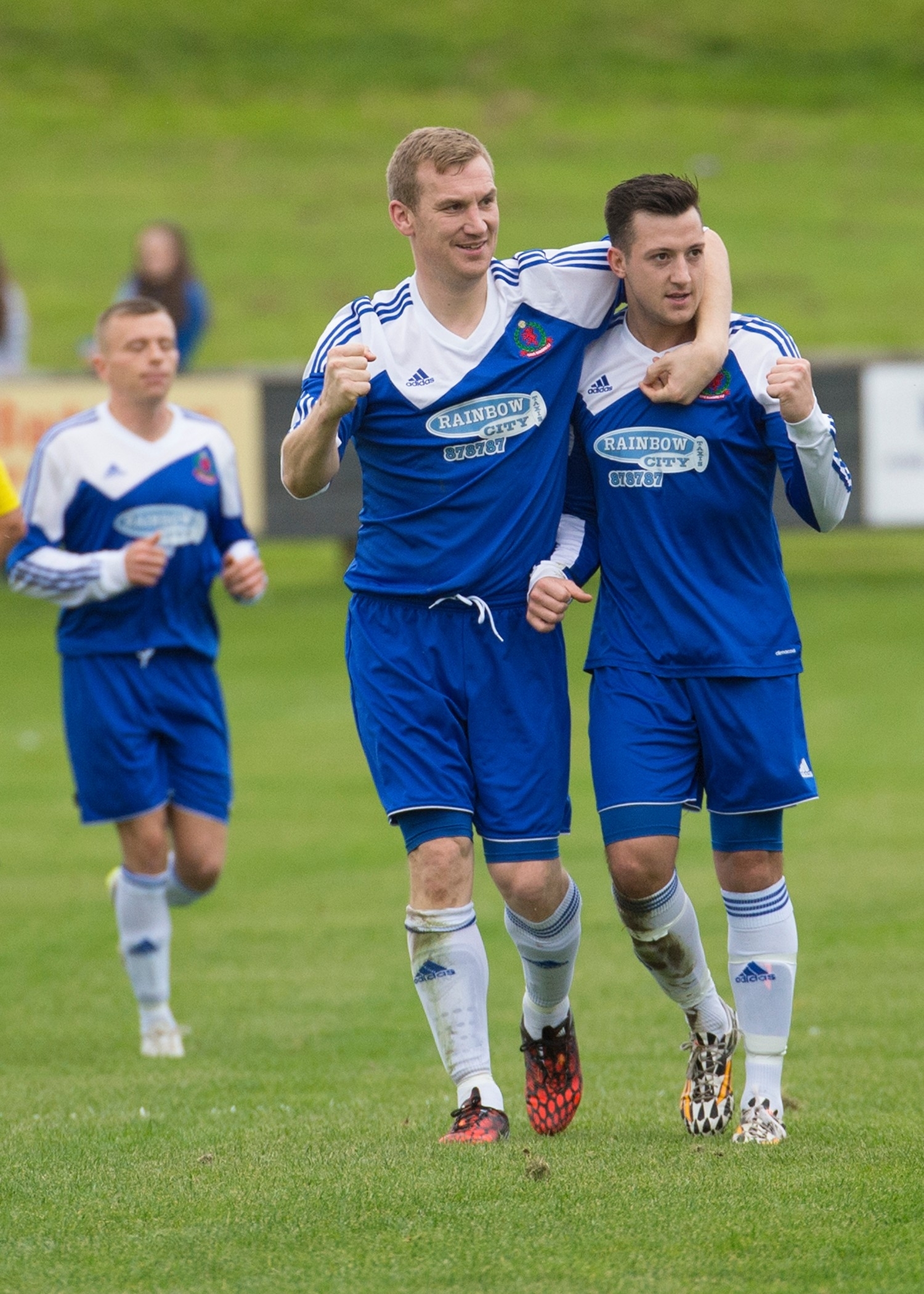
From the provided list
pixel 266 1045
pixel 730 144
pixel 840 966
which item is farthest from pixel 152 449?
pixel 730 144

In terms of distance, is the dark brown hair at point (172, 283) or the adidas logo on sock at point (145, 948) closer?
the adidas logo on sock at point (145, 948)

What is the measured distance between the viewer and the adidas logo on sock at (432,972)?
5629 millimetres

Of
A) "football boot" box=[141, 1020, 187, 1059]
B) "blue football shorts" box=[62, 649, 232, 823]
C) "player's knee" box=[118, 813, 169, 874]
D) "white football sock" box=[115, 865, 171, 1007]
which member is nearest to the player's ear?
"blue football shorts" box=[62, 649, 232, 823]

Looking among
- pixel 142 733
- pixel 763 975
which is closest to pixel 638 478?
pixel 763 975

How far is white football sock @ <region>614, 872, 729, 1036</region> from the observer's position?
5.60 meters

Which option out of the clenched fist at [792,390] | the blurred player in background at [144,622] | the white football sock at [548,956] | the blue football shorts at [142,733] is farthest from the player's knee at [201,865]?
the clenched fist at [792,390]

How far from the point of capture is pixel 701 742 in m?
5.60

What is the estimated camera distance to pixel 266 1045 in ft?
26.3

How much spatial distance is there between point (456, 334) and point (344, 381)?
0.54 meters

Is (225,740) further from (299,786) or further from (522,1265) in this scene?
(299,786)

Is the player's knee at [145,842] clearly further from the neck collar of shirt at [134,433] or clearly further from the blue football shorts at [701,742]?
the blue football shorts at [701,742]

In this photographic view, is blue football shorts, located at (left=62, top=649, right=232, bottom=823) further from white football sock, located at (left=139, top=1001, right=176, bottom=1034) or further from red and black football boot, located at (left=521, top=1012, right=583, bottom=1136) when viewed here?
red and black football boot, located at (left=521, top=1012, right=583, bottom=1136)

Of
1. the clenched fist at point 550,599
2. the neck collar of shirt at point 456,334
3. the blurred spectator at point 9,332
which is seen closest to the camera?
the clenched fist at point 550,599

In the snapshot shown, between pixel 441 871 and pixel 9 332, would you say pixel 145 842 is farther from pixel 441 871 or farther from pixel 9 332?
pixel 9 332
